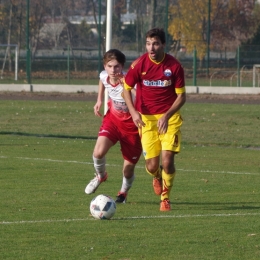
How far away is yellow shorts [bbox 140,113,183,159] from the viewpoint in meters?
9.23

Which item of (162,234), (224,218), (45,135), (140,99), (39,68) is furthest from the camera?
(39,68)

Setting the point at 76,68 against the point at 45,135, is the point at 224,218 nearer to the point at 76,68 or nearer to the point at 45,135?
the point at 45,135

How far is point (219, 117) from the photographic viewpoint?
83.1 feet

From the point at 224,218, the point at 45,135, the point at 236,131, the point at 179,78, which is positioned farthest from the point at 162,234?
the point at 236,131

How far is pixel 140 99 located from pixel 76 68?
32.9 m

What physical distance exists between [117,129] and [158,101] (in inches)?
32.2

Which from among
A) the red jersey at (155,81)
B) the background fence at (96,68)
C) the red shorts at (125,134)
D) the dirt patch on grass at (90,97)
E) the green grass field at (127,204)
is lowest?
the dirt patch on grass at (90,97)

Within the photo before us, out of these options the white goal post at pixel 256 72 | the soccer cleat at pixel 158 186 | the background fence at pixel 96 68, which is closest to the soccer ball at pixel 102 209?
the soccer cleat at pixel 158 186

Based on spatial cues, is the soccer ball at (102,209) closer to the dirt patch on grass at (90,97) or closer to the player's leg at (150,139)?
the player's leg at (150,139)

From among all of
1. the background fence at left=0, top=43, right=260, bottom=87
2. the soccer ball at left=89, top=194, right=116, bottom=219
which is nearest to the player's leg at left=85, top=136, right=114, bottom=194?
the soccer ball at left=89, top=194, right=116, bottom=219

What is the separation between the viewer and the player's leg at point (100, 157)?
9852 mm

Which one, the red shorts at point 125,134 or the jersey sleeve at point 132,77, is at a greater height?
the jersey sleeve at point 132,77

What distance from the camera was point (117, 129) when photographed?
9.94 m

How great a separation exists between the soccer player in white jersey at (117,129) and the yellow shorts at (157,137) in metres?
0.46
